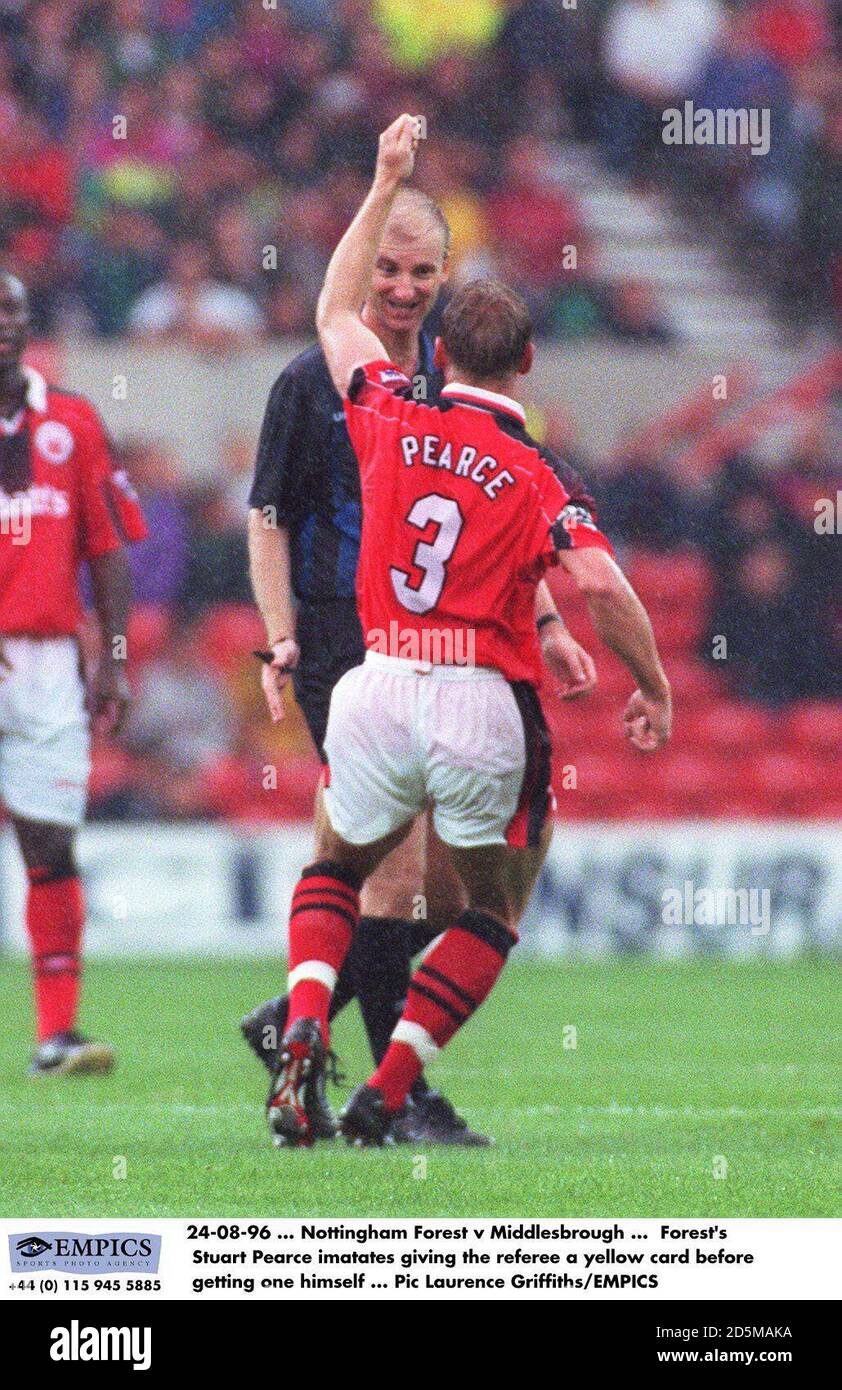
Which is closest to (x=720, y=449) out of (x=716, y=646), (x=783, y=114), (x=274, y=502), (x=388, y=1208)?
(x=716, y=646)

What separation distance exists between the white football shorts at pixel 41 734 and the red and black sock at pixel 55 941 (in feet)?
0.58

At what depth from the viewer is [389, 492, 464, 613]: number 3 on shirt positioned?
16.4 feet

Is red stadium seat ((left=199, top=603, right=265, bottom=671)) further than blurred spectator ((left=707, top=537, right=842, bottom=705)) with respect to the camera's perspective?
No

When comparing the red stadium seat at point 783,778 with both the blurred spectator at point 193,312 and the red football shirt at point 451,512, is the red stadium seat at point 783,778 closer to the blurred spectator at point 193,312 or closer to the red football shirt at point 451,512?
the blurred spectator at point 193,312

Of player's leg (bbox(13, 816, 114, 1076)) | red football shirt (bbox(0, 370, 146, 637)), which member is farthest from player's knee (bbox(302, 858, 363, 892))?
red football shirt (bbox(0, 370, 146, 637))

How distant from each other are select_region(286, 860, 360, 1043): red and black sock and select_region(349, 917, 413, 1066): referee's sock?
0.52m

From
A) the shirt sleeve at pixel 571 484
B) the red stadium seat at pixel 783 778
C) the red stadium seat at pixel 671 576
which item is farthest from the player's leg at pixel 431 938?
the red stadium seat at pixel 671 576

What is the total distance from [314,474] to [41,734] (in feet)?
6.35

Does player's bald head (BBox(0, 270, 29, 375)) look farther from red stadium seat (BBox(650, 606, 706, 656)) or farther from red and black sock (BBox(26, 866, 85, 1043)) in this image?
red stadium seat (BBox(650, 606, 706, 656))

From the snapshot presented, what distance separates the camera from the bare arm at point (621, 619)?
4.86m

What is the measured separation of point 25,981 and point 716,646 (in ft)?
14.1

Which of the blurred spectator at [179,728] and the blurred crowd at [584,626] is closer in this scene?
the blurred spectator at [179,728]
